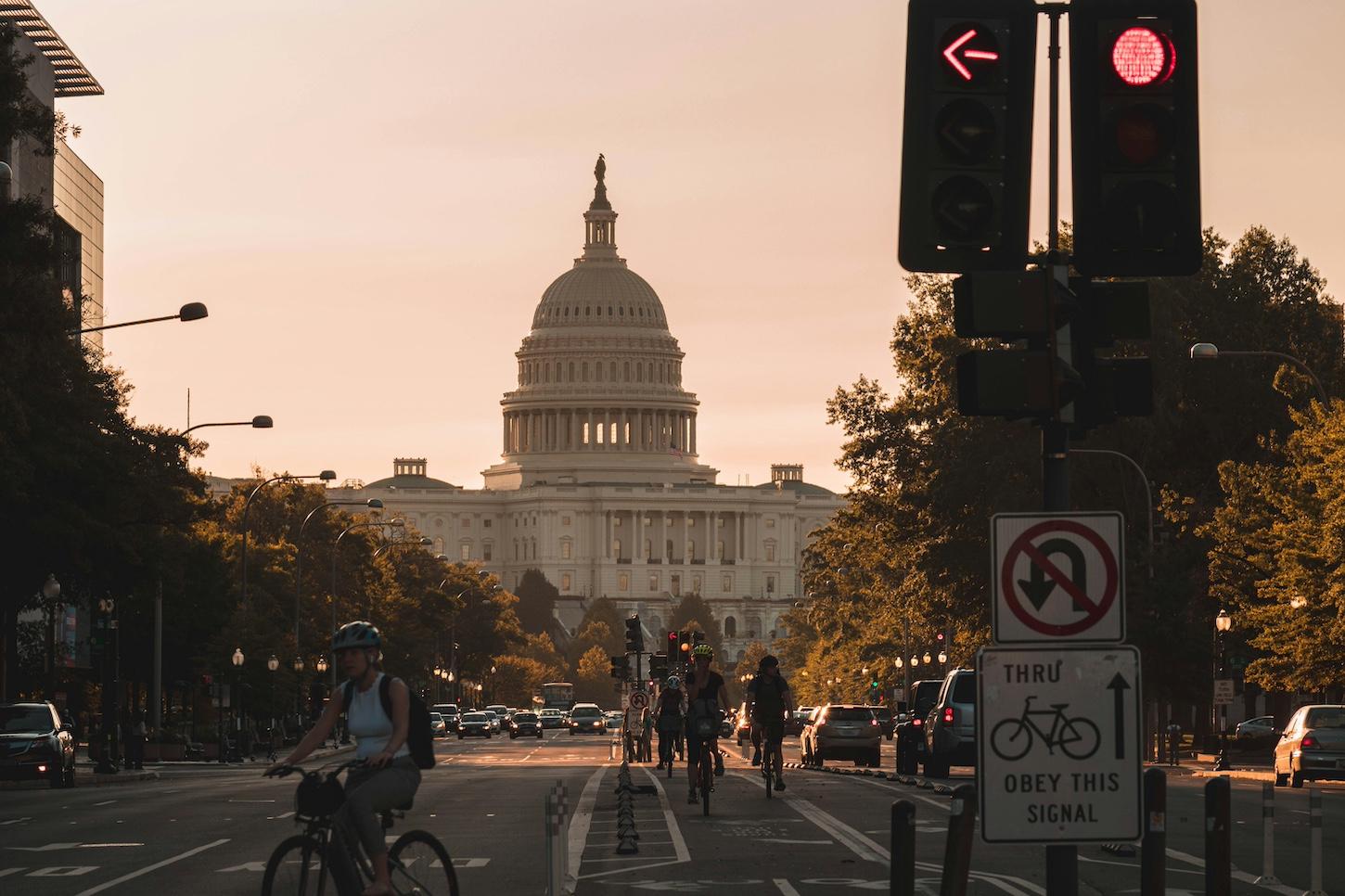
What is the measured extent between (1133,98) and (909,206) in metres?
1.10

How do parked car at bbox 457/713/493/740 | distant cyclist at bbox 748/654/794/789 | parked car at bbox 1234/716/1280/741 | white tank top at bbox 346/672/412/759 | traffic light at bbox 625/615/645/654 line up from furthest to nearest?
parked car at bbox 457/713/493/740
parked car at bbox 1234/716/1280/741
traffic light at bbox 625/615/645/654
distant cyclist at bbox 748/654/794/789
white tank top at bbox 346/672/412/759

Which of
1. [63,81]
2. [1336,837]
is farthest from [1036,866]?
[63,81]

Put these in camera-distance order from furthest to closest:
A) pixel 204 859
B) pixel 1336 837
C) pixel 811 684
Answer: pixel 811 684, pixel 1336 837, pixel 204 859

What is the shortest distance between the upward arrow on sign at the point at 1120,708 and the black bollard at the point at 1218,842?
3.13 meters

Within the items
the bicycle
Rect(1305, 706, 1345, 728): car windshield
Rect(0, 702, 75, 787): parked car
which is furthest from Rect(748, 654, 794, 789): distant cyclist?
Rect(0, 702, 75, 787): parked car

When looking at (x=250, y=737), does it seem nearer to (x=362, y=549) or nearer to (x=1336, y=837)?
(x=362, y=549)

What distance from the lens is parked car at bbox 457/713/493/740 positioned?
116438mm

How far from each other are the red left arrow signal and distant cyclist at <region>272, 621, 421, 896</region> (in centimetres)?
441

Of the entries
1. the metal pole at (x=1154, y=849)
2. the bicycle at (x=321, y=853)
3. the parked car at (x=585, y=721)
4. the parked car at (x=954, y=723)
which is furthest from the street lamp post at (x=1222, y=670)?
the parked car at (x=585, y=721)


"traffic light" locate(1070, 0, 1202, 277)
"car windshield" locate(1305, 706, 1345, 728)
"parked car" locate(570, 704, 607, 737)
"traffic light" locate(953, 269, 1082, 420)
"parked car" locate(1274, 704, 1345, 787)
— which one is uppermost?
"traffic light" locate(1070, 0, 1202, 277)

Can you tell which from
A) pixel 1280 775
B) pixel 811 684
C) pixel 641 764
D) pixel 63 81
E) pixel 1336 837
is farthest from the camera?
pixel 811 684

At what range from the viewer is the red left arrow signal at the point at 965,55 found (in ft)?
38.8

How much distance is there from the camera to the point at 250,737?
85125mm

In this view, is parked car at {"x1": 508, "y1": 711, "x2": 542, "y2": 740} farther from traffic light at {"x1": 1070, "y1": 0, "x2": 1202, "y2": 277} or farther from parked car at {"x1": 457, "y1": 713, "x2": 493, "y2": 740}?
traffic light at {"x1": 1070, "y1": 0, "x2": 1202, "y2": 277}
